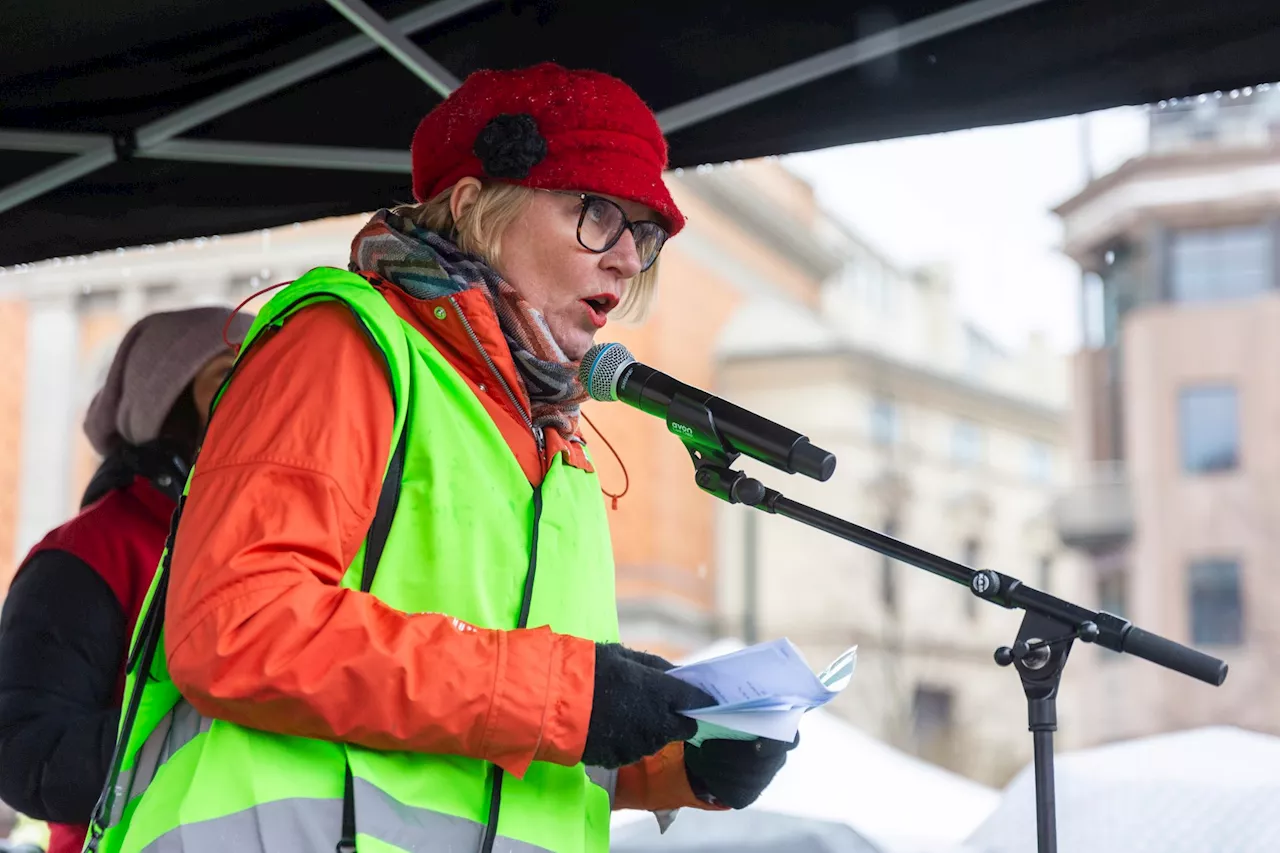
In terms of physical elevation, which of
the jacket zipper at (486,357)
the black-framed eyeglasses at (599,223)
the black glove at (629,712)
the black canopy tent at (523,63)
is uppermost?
the black canopy tent at (523,63)

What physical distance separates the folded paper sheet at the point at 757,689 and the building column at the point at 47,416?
2611 cm

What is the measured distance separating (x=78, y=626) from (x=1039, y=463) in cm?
3606

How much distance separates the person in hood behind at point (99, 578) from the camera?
2080 mm

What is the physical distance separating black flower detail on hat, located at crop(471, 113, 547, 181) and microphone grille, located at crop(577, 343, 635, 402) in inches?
8.7

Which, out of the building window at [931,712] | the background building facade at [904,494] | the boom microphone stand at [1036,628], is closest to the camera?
the boom microphone stand at [1036,628]

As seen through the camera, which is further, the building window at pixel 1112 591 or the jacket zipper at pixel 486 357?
the building window at pixel 1112 591

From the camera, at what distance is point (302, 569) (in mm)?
1401

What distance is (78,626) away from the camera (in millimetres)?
2189

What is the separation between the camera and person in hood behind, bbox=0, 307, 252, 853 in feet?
6.82

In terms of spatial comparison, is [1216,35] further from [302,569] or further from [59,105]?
[59,105]

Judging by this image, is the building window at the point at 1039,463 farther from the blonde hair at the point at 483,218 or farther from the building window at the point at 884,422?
the blonde hair at the point at 483,218

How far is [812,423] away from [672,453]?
5076 mm

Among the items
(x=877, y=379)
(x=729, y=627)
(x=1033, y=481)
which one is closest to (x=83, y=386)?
(x=729, y=627)

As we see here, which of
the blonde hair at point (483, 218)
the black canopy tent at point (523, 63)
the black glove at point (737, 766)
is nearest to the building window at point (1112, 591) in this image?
the black canopy tent at point (523, 63)
